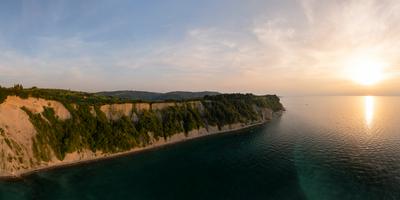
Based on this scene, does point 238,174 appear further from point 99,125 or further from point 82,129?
point 82,129

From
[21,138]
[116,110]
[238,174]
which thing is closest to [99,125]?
[116,110]

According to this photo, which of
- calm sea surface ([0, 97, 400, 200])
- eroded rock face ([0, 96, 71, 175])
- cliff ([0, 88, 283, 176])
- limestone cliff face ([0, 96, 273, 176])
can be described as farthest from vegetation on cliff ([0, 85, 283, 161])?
calm sea surface ([0, 97, 400, 200])

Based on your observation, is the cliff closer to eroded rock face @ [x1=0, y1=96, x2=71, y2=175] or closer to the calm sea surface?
eroded rock face @ [x1=0, y1=96, x2=71, y2=175]

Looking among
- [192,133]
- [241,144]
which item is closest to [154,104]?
[192,133]

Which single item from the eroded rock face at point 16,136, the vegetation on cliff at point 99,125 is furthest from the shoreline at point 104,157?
the vegetation on cliff at point 99,125

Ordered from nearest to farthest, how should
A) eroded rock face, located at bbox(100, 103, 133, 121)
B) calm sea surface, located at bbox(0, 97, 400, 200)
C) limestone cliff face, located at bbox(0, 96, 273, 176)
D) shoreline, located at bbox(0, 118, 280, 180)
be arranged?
calm sea surface, located at bbox(0, 97, 400, 200) < shoreline, located at bbox(0, 118, 280, 180) < limestone cliff face, located at bbox(0, 96, 273, 176) < eroded rock face, located at bbox(100, 103, 133, 121)
